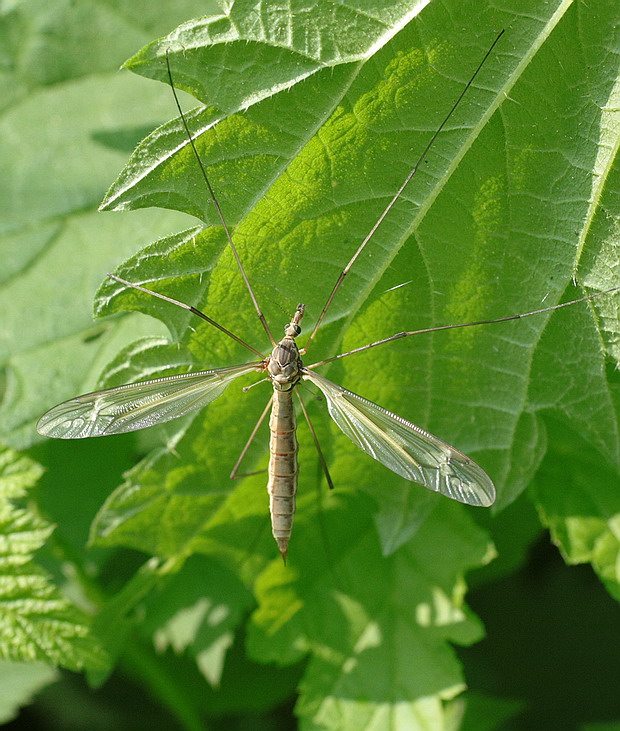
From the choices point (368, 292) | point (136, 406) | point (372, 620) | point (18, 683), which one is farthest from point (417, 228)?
point (18, 683)

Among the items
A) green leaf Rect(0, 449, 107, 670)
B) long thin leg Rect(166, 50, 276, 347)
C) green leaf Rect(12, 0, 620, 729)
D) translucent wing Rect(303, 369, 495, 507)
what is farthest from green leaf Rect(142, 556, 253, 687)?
long thin leg Rect(166, 50, 276, 347)

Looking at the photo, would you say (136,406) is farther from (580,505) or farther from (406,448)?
(580,505)

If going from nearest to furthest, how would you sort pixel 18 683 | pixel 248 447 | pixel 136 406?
pixel 136 406 < pixel 248 447 < pixel 18 683

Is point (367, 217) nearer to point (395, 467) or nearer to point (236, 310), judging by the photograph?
point (236, 310)

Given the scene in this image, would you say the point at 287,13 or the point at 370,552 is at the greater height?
the point at 287,13

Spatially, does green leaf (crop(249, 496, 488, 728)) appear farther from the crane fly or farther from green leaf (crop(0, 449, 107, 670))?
green leaf (crop(0, 449, 107, 670))

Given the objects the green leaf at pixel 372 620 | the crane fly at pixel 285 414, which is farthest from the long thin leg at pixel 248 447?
the green leaf at pixel 372 620


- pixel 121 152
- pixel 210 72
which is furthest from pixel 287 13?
pixel 121 152
